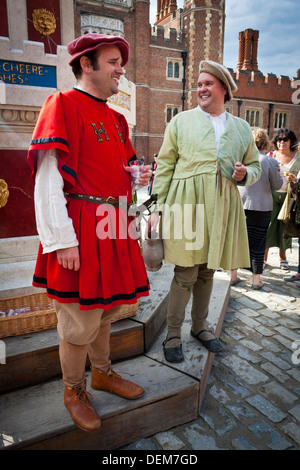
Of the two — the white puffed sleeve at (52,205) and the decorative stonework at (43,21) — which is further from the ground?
the decorative stonework at (43,21)

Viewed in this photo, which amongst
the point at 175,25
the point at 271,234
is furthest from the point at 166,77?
the point at 271,234

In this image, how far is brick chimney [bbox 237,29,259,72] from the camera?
29439 millimetres

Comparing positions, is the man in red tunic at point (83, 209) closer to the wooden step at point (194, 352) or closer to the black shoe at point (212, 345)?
the wooden step at point (194, 352)

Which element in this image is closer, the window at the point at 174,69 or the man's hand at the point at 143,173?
the man's hand at the point at 143,173

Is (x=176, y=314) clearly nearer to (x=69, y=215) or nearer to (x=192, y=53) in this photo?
(x=69, y=215)

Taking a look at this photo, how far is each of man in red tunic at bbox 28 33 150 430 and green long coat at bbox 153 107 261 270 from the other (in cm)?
49

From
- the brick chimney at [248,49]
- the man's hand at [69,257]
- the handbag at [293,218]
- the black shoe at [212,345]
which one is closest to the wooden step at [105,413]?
the black shoe at [212,345]

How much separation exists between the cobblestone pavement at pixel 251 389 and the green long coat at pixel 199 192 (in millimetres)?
940

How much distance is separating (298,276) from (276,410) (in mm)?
2769

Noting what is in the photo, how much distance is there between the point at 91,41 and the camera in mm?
1407

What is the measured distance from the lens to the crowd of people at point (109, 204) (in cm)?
136

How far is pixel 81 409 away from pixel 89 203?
1.08 metres

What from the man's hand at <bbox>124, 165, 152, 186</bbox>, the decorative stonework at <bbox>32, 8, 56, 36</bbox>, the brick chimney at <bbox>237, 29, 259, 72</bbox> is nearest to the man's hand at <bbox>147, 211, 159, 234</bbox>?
the man's hand at <bbox>124, 165, 152, 186</bbox>

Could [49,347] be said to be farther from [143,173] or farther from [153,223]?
[143,173]
